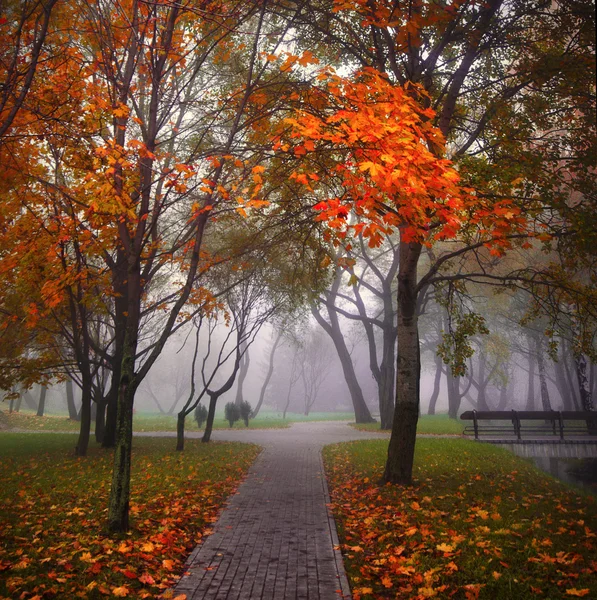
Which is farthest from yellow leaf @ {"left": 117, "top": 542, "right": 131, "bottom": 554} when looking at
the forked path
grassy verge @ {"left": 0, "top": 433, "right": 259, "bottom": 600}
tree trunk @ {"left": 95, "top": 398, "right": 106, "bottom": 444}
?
tree trunk @ {"left": 95, "top": 398, "right": 106, "bottom": 444}

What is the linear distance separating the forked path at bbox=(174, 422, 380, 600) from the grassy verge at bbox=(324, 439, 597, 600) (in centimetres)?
23

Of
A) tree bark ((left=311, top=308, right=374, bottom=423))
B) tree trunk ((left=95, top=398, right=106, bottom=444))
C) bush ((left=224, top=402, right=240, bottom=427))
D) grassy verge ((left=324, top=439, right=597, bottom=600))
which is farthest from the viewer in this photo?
tree bark ((left=311, top=308, right=374, bottom=423))

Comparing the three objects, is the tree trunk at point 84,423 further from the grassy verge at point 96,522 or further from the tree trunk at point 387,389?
the tree trunk at point 387,389

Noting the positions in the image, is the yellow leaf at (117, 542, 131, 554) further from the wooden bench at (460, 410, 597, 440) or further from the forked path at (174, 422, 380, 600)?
the wooden bench at (460, 410, 597, 440)

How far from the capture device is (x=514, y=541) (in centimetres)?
522

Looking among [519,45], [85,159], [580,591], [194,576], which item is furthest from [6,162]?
[580,591]

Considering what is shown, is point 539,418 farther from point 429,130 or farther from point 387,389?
point 429,130

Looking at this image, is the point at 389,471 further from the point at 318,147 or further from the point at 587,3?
the point at 587,3

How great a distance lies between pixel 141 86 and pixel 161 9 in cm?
263

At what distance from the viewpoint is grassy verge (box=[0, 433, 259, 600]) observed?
166 inches

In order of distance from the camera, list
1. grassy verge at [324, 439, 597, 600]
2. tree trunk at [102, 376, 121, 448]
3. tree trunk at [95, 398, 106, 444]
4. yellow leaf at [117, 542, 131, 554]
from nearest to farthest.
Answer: grassy verge at [324, 439, 597, 600] → yellow leaf at [117, 542, 131, 554] → tree trunk at [102, 376, 121, 448] → tree trunk at [95, 398, 106, 444]

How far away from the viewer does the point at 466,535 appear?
550cm

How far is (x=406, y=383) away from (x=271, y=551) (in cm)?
438

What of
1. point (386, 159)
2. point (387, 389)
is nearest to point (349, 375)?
point (387, 389)
